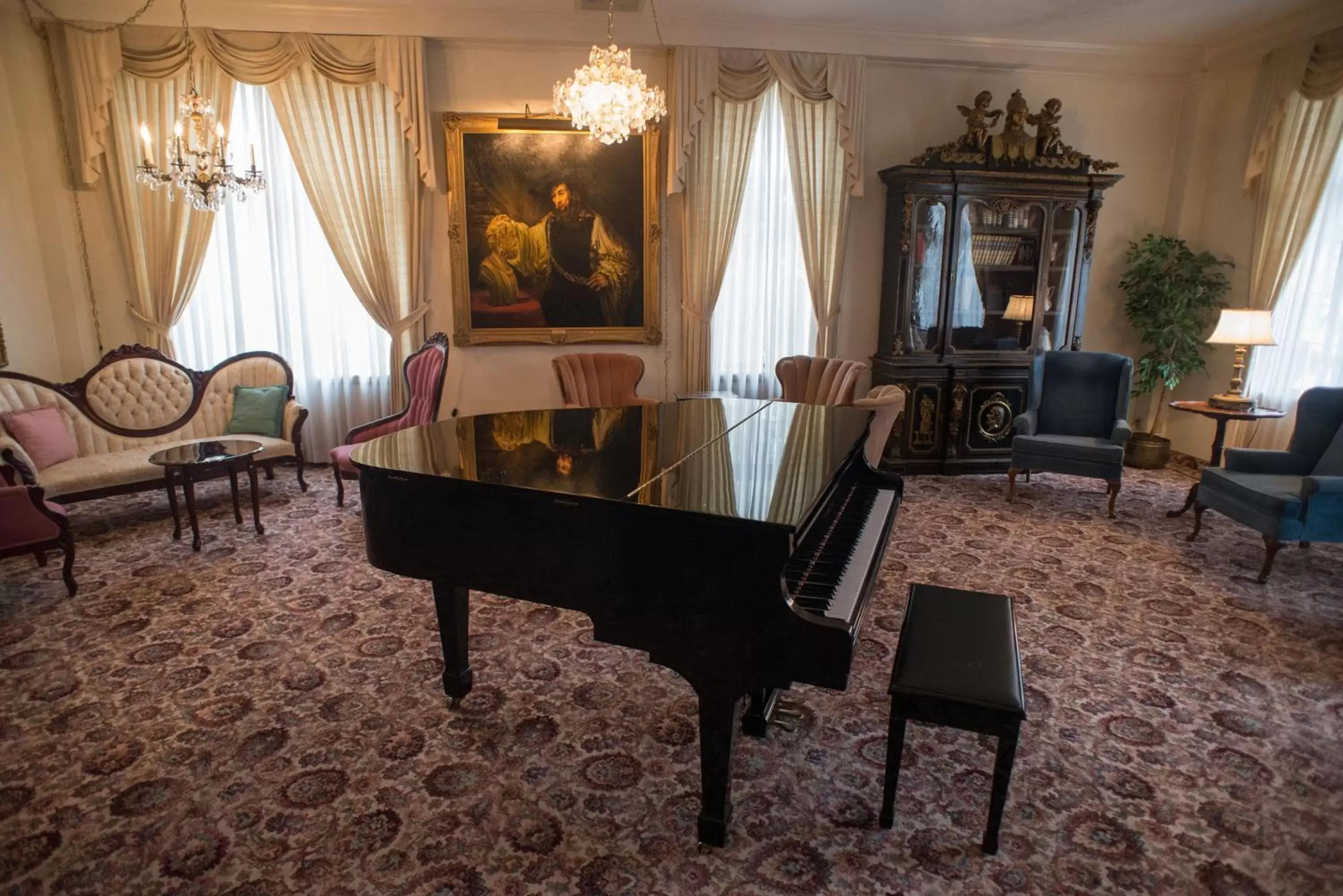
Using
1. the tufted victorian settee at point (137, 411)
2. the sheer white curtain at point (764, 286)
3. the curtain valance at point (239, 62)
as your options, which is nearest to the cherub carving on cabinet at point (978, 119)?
A: the sheer white curtain at point (764, 286)

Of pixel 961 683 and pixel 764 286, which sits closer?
pixel 961 683

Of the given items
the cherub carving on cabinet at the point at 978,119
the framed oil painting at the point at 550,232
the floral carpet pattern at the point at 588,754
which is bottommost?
the floral carpet pattern at the point at 588,754

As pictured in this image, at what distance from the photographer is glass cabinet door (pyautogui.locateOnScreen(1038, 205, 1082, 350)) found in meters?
5.73

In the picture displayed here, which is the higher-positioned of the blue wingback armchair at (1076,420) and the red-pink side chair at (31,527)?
the blue wingback armchair at (1076,420)

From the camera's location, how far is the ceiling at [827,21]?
5.02m

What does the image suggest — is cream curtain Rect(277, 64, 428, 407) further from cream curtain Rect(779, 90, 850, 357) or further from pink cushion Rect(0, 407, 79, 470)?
cream curtain Rect(779, 90, 850, 357)

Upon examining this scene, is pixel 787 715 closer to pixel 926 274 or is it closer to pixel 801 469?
pixel 801 469

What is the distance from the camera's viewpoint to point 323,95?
211 inches

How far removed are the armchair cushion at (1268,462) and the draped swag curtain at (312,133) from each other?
569 cm

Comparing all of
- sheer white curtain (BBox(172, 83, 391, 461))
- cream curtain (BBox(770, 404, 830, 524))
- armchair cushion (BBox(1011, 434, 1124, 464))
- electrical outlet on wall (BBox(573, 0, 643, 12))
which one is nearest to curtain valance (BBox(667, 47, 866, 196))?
electrical outlet on wall (BBox(573, 0, 643, 12))

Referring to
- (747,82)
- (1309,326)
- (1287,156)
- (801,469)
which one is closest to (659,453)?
(801,469)

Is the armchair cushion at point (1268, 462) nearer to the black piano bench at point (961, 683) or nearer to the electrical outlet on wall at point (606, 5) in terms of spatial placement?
the black piano bench at point (961, 683)

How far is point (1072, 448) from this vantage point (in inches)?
194

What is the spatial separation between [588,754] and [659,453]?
106 cm
